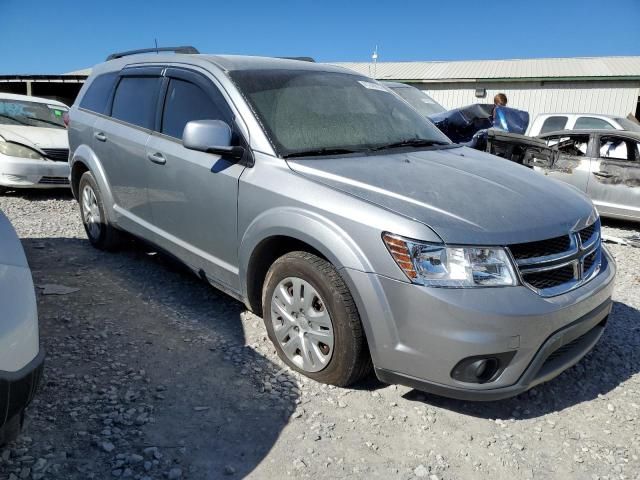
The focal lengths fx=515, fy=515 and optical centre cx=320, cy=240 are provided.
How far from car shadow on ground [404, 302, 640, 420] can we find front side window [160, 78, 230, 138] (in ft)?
7.17

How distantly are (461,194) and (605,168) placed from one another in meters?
5.66

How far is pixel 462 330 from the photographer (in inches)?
90.4

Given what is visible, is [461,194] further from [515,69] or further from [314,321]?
[515,69]

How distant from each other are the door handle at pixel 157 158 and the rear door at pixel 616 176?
20.0ft

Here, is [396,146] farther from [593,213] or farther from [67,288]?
[67,288]

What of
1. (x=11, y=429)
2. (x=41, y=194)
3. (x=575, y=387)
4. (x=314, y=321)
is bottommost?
(x=41, y=194)

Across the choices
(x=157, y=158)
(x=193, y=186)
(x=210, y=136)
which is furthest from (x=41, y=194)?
(x=210, y=136)

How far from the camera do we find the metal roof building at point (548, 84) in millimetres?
17922

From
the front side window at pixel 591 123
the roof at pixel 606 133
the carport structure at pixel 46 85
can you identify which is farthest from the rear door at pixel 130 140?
the carport structure at pixel 46 85

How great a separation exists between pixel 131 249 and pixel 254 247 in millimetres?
2637

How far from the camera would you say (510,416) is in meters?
2.73

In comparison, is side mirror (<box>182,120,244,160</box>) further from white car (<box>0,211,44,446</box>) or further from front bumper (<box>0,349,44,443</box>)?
front bumper (<box>0,349,44,443</box>)

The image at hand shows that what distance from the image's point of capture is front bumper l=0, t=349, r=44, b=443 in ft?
6.02

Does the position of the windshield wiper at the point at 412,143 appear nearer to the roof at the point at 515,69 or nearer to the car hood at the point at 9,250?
the car hood at the point at 9,250
